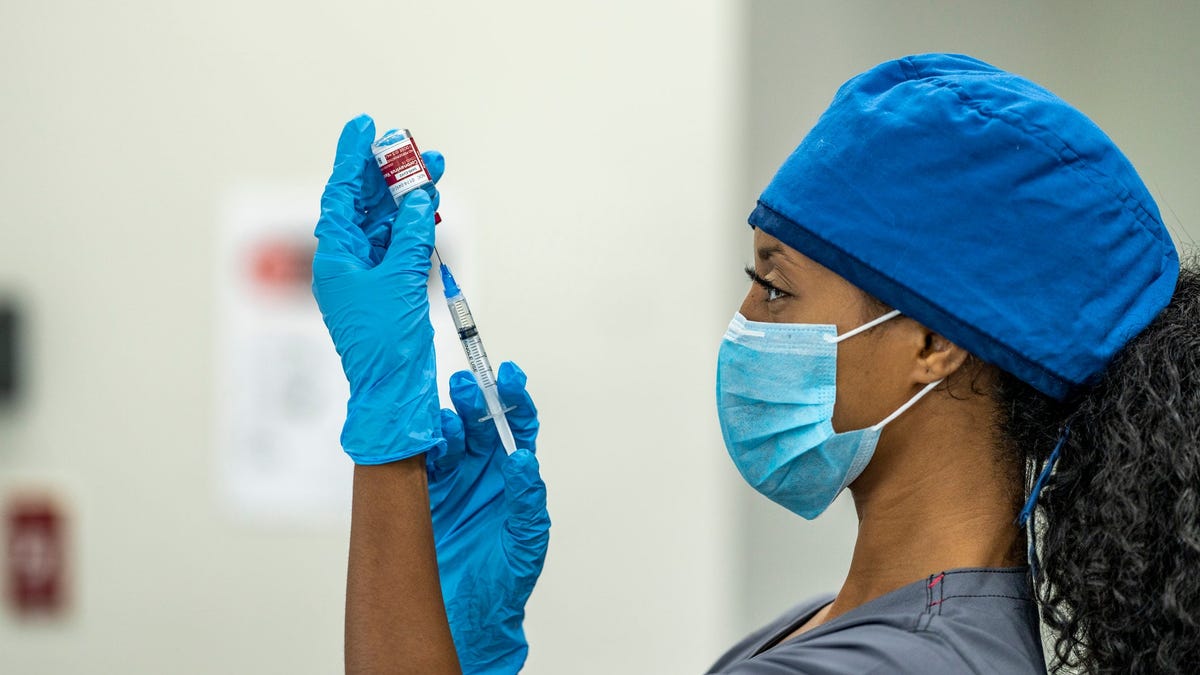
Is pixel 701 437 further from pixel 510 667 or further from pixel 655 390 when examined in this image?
pixel 510 667

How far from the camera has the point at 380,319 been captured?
0.92 m

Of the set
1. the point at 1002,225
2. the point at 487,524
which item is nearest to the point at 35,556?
the point at 487,524

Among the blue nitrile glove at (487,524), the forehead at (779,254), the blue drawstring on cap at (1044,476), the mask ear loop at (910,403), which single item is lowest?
the blue nitrile glove at (487,524)

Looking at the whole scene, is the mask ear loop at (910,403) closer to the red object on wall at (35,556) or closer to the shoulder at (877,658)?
the shoulder at (877,658)

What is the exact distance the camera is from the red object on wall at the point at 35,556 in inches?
78.2

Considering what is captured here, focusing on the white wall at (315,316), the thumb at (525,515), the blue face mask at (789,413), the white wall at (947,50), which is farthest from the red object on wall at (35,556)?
the blue face mask at (789,413)

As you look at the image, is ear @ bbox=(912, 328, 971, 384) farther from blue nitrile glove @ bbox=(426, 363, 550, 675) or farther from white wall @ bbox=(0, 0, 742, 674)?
white wall @ bbox=(0, 0, 742, 674)

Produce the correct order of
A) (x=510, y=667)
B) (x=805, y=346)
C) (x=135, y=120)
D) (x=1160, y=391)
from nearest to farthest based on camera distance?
(x=1160, y=391), (x=805, y=346), (x=510, y=667), (x=135, y=120)

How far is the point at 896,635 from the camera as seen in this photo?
78 cm

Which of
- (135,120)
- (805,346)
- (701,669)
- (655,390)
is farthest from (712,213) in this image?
(135,120)

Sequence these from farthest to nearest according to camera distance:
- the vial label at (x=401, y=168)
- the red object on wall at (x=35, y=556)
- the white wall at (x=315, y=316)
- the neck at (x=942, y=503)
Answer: the red object on wall at (x=35, y=556), the white wall at (x=315, y=316), the vial label at (x=401, y=168), the neck at (x=942, y=503)

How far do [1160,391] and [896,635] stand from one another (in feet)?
0.83

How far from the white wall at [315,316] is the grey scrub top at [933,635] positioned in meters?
0.94

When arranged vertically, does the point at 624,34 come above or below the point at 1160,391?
above
